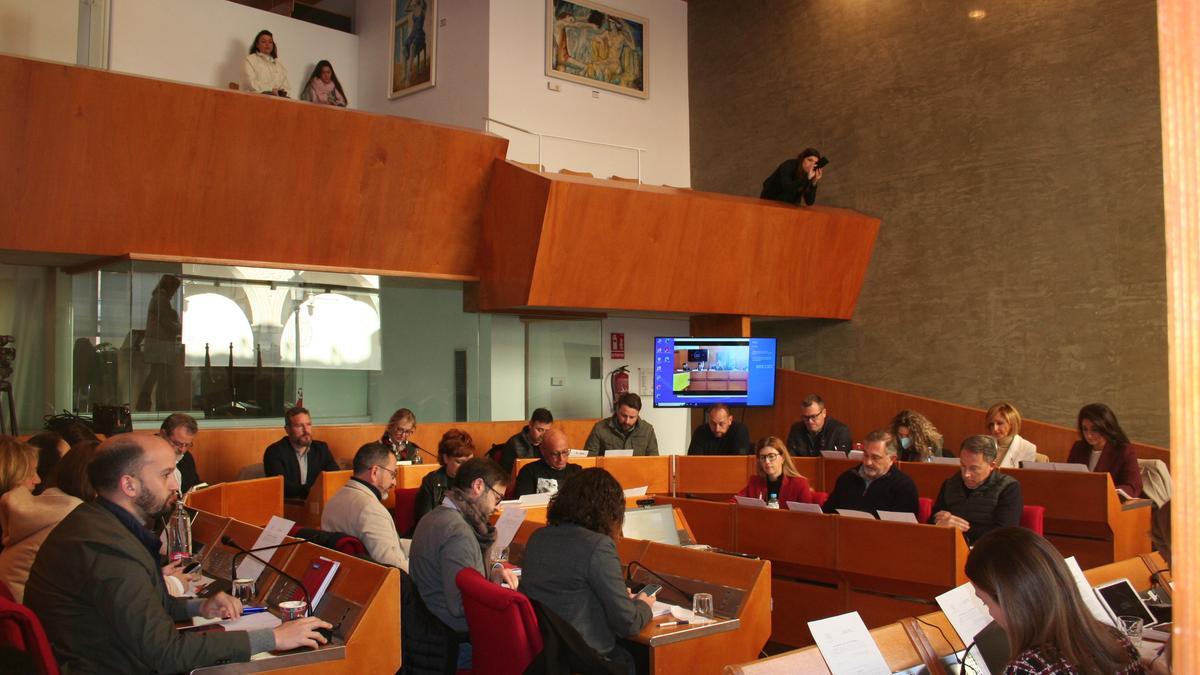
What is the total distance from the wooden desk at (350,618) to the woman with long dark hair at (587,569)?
605 millimetres

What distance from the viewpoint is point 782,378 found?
12227mm

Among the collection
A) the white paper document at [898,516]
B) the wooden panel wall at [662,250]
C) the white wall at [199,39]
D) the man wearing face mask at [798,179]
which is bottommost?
the white paper document at [898,516]

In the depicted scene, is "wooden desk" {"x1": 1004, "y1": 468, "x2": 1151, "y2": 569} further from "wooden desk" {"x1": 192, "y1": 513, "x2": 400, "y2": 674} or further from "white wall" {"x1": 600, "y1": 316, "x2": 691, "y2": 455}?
"white wall" {"x1": 600, "y1": 316, "x2": 691, "y2": 455}

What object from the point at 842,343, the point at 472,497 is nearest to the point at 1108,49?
the point at 842,343

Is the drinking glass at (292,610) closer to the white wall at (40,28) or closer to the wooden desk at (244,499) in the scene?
the wooden desk at (244,499)

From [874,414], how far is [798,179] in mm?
2923

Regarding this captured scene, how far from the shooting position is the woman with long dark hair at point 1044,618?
2305mm

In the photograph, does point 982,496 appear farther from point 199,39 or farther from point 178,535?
point 199,39

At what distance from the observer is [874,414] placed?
37.1ft

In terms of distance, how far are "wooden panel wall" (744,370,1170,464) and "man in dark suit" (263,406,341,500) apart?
5962 millimetres

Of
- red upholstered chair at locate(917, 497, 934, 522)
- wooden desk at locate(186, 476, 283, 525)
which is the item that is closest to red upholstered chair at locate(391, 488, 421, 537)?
wooden desk at locate(186, 476, 283, 525)

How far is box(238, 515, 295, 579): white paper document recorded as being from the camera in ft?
13.6

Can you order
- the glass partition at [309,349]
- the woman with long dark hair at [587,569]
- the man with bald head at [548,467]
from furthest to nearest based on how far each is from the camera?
the glass partition at [309,349] → the man with bald head at [548,467] → the woman with long dark hair at [587,569]

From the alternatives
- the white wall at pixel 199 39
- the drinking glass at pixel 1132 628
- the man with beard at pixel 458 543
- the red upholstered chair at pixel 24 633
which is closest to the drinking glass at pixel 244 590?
the man with beard at pixel 458 543
